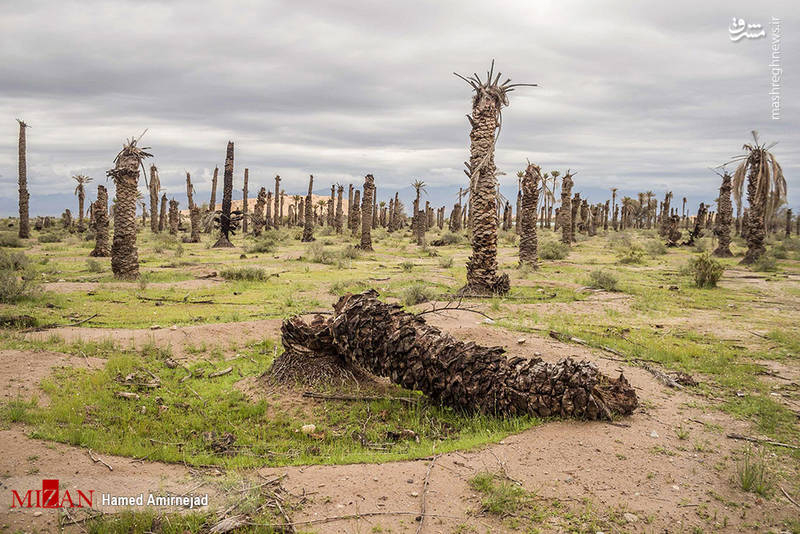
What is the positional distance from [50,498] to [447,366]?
14.6ft

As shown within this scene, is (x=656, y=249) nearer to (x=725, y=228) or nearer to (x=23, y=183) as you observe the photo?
(x=725, y=228)

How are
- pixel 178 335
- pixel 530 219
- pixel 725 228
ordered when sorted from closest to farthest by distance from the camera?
pixel 178 335 < pixel 530 219 < pixel 725 228

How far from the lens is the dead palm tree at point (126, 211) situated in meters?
17.4

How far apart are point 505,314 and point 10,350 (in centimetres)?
1028

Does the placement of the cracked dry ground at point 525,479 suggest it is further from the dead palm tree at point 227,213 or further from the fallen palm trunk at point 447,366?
the dead palm tree at point 227,213

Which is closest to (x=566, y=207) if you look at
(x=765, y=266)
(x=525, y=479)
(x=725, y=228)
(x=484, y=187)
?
(x=725, y=228)

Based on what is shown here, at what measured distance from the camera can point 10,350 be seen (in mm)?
7875

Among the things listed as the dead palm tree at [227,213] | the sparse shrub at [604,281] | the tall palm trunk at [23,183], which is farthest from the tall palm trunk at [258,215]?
the sparse shrub at [604,281]

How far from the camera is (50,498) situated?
426 centimetres

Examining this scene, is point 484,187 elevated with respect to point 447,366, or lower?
elevated

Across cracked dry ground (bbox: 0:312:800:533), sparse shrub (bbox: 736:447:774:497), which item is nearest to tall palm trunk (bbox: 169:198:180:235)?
cracked dry ground (bbox: 0:312:800:533)

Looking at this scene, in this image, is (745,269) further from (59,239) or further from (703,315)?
(59,239)

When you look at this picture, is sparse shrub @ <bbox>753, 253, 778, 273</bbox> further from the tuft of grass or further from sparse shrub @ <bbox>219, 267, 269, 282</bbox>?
the tuft of grass

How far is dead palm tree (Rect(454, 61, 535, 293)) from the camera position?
A: 15781mm
